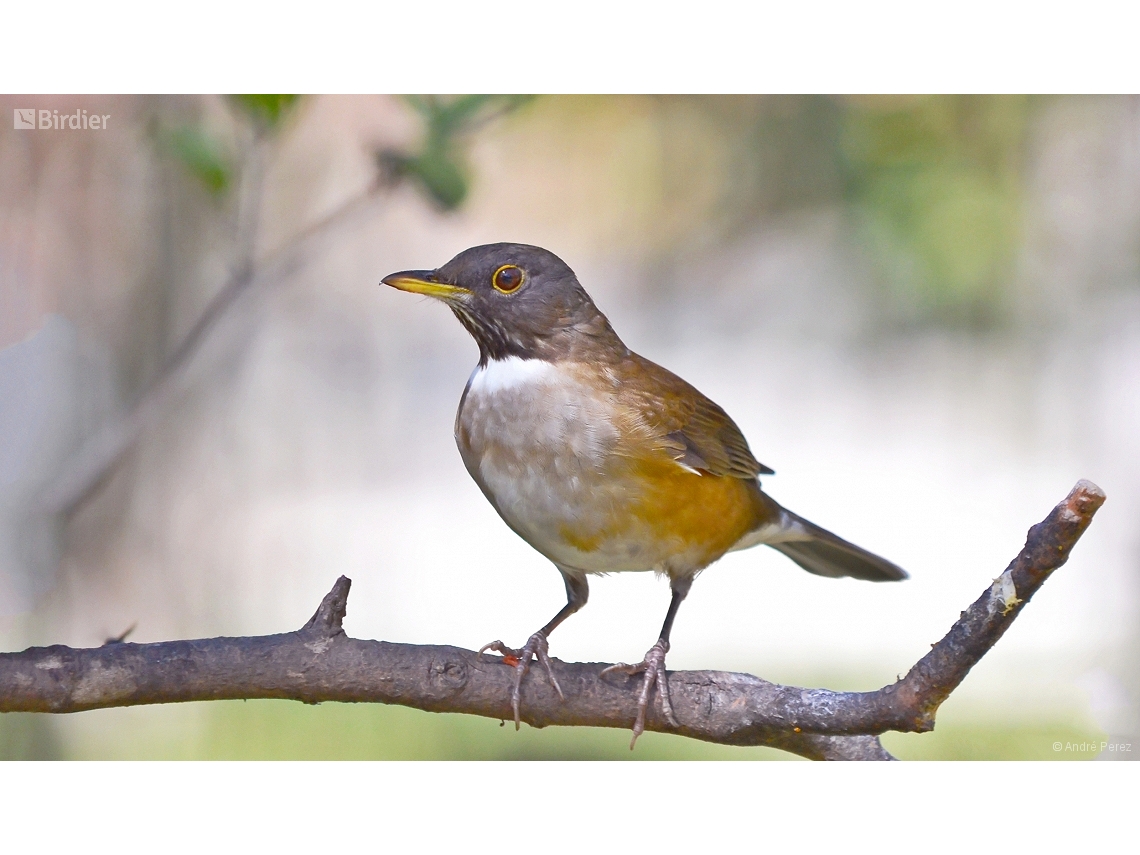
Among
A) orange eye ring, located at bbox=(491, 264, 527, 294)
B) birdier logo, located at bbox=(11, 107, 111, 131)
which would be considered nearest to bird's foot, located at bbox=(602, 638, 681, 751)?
orange eye ring, located at bbox=(491, 264, 527, 294)

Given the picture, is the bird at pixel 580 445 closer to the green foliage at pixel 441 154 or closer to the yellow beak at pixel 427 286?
the yellow beak at pixel 427 286

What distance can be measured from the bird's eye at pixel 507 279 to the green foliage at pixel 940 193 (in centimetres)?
194

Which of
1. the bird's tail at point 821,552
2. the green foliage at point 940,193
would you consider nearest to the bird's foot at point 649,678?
the bird's tail at point 821,552

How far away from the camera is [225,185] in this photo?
3811 mm

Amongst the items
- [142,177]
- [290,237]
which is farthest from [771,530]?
[142,177]

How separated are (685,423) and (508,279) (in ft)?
2.66

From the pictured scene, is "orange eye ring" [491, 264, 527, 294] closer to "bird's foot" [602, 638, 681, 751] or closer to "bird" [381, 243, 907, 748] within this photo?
"bird" [381, 243, 907, 748]

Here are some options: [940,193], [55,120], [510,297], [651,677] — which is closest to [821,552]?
[651,677]

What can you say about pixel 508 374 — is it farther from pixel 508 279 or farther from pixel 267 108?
pixel 267 108

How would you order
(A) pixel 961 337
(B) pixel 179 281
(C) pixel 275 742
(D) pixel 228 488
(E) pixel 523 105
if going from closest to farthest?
(E) pixel 523 105 → (C) pixel 275 742 → (B) pixel 179 281 → (D) pixel 228 488 → (A) pixel 961 337

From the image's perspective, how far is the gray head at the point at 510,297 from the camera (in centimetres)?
367

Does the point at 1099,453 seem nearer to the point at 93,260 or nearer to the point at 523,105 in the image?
the point at 523,105

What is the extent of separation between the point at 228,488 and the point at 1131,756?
421 cm

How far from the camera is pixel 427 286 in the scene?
3.64 m
